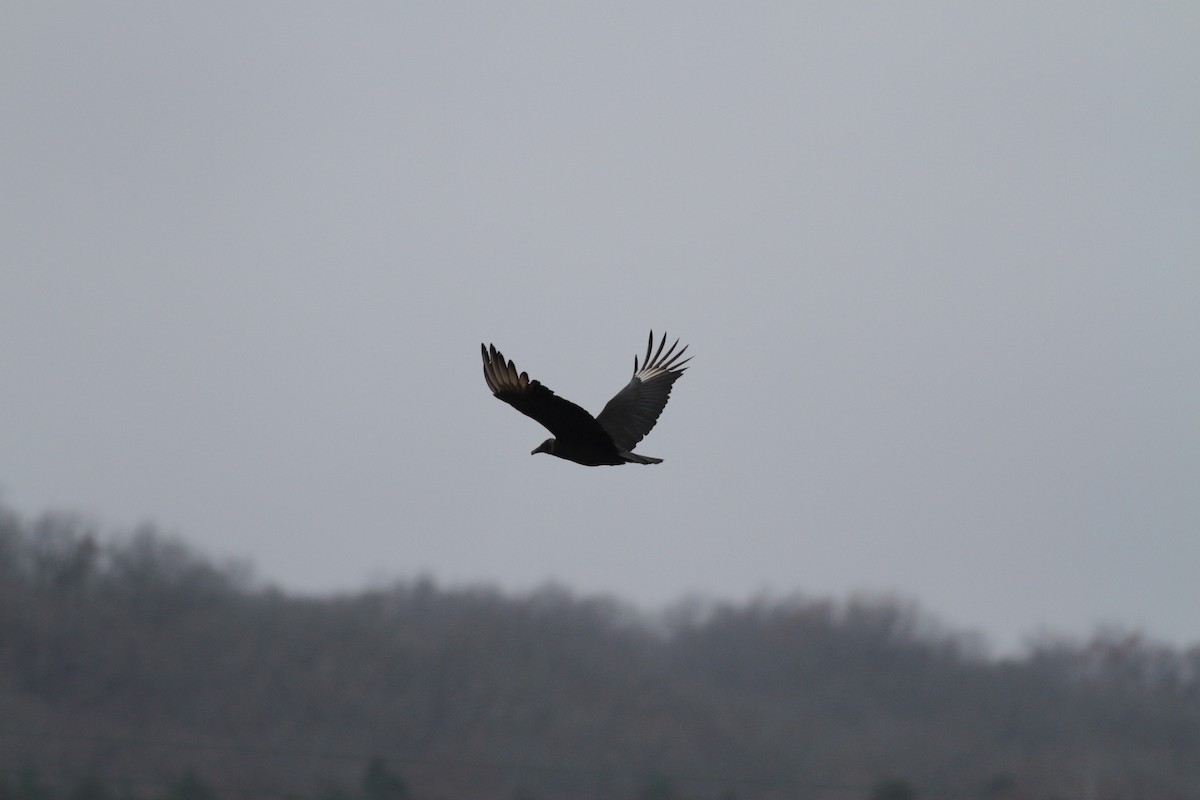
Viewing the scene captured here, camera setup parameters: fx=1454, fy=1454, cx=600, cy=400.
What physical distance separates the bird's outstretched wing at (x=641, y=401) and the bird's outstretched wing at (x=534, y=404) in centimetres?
131

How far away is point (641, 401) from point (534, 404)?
2.42m

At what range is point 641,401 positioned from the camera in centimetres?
1141

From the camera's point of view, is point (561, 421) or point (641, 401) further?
point (641, 401)

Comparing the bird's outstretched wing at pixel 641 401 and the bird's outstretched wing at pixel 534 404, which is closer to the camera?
the bird's outstretched wing at pixel 534 404

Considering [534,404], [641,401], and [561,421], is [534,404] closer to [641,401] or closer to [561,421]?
[561,421]

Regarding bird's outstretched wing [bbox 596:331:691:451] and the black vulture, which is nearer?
the black vulture

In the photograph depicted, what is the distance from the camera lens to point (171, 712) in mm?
33531

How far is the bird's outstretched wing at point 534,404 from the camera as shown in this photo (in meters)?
8.97

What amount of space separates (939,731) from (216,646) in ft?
56.5

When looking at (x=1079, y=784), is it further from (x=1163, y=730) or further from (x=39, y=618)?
(x=39, y=618)

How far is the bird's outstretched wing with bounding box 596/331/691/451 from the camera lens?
11000 mm

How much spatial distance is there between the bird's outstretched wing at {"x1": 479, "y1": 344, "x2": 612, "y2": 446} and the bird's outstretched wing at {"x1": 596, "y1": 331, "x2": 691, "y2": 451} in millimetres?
1312

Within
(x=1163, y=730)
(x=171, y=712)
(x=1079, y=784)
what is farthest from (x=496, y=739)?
(x=1163, y=730)

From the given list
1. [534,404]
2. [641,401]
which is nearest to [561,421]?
[534,404]
